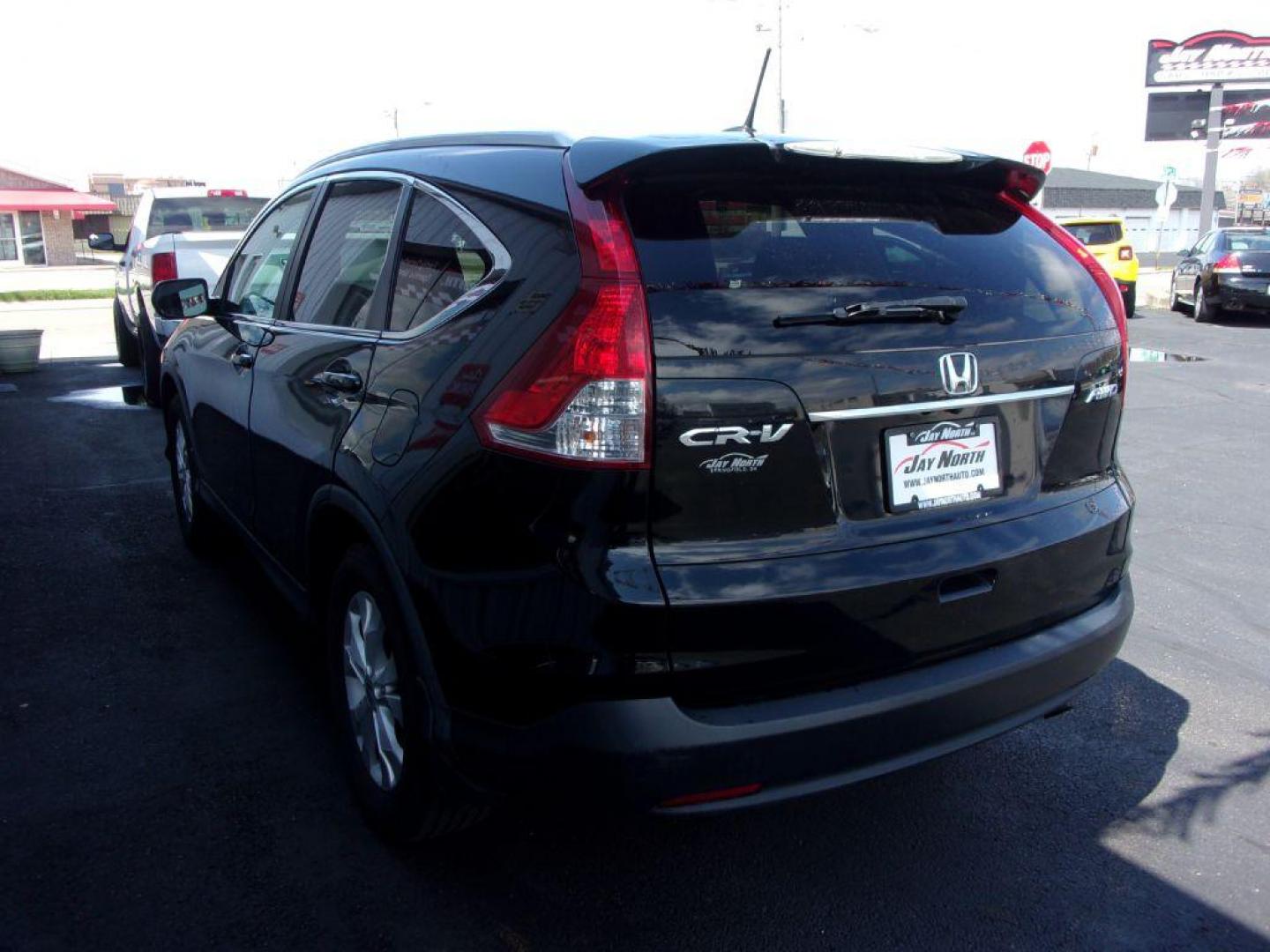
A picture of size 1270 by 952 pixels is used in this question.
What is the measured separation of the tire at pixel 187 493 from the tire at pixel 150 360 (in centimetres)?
434

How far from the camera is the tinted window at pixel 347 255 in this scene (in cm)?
318

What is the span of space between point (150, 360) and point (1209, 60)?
43.6 meters

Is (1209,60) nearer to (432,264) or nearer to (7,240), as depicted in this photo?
(432,264)

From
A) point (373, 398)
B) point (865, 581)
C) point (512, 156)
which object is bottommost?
point (865, 581)

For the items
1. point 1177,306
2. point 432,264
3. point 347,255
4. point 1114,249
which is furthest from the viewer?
point 1177,306

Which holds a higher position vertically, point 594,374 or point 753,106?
point 753,106

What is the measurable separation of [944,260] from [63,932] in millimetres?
A: 2706

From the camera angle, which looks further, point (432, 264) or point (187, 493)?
point (187, 493)

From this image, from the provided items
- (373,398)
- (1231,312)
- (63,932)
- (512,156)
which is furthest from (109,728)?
(1231,312)

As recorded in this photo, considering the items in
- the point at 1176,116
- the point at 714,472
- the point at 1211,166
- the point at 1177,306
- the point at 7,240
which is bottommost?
the point at 1177,306

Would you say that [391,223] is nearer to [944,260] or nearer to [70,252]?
[944,260]

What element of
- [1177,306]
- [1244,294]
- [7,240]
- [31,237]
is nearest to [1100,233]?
[1177,306]

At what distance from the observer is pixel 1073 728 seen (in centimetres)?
366

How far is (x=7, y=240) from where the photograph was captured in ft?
151
